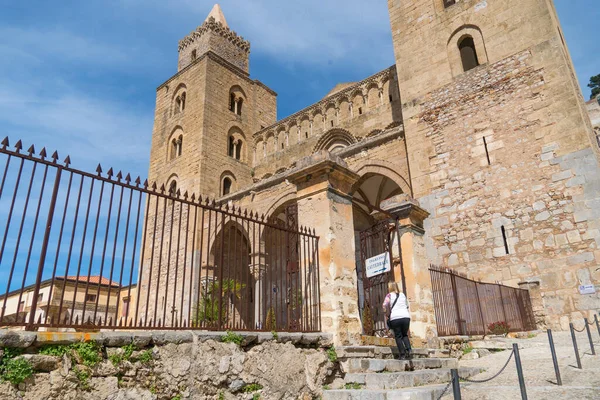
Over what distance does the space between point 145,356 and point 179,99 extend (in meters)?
20.8

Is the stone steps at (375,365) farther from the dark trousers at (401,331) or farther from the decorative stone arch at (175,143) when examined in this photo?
the decorative stone arch at (175,143)

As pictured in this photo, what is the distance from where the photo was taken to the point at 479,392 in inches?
150

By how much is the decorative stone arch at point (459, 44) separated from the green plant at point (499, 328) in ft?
Answer: 22.0

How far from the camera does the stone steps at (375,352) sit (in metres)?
4.52

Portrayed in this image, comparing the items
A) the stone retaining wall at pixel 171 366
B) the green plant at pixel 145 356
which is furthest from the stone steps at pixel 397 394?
the green plant at pixel 145 356

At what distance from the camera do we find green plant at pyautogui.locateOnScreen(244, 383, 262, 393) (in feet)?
11.9

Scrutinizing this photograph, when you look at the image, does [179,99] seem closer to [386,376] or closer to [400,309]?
[400,309]

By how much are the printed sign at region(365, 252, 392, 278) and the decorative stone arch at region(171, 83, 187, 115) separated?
18007 mm

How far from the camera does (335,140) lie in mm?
18828

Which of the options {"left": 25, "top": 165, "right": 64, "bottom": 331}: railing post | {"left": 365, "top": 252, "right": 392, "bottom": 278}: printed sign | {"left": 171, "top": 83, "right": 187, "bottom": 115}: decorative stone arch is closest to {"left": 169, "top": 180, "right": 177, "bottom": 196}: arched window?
{"left": 25, "top": 165, "right": 64, "bottom": 331}: railing post

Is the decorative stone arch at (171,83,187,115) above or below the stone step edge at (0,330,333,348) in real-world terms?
above

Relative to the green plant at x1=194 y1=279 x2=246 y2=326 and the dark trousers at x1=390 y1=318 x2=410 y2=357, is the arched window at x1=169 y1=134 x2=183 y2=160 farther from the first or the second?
the dark trousers at x1=390 y1=318 x2=410 y2=357

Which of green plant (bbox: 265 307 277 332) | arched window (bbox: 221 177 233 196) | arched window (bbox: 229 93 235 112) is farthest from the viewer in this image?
arched window (bbox: 229 93 235 112)

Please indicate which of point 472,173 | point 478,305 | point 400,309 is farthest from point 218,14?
point 400,309
